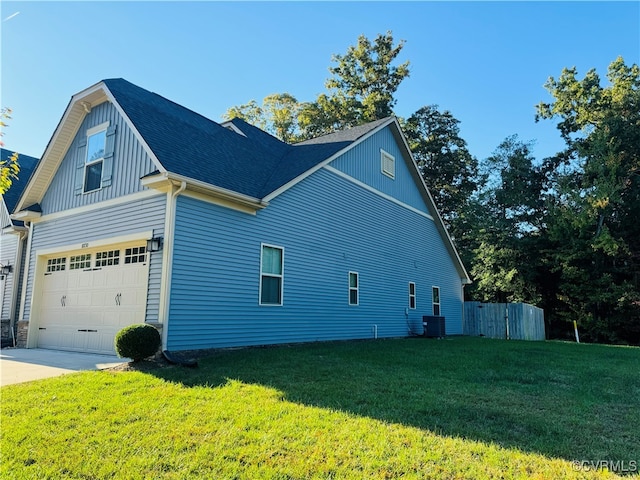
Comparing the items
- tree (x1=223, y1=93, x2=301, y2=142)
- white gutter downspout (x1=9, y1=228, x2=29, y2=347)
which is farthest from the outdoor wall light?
tree (x1=223, y1=93, x2=301, y2=142)

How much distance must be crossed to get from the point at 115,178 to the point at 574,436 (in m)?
8.98

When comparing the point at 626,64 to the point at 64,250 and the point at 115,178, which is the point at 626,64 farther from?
the point at 64,250

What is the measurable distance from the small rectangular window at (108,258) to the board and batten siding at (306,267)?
2.06 meters

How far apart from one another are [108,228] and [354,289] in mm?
6631

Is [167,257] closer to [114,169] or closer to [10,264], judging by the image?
[114,169]

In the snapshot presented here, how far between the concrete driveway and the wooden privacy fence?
15376 mm

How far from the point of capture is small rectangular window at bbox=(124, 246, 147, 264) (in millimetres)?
8484

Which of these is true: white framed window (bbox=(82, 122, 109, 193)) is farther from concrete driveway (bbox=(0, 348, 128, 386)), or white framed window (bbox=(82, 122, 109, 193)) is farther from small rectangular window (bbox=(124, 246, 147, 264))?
concrete driveway (bbox=(0, 348, 128, 386))

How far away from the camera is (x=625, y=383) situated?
253 inches

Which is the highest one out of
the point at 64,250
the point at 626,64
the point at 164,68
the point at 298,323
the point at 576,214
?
the point at 626,64

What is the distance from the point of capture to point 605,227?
725 inches

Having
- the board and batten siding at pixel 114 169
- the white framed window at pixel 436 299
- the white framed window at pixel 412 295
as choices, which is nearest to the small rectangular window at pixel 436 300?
the white framed window at pixel 436 299

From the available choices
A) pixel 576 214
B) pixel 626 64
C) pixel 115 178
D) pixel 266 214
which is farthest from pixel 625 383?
pixel 626 64

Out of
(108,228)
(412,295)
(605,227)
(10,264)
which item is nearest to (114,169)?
(108,228)
